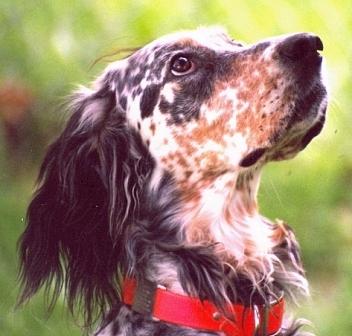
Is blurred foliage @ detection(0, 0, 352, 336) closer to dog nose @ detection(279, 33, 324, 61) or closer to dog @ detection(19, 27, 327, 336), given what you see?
dog @ detection(19, 27, 327, 336)

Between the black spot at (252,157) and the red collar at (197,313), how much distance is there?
0.29m

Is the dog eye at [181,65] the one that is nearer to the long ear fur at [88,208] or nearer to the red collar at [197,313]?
the long ear fur at [88,208]

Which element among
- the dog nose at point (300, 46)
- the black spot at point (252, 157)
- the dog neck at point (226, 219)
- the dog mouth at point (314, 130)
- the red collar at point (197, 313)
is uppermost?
the dog nose at point (300, 46)

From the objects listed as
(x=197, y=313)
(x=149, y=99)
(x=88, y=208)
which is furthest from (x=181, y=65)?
(x=197, y=313)

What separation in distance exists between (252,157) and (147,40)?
0.62 m

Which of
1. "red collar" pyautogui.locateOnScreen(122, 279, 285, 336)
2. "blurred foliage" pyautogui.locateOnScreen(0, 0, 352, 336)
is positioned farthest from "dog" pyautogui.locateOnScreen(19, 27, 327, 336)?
"blurred foliage" pyautogui.locateOnScreen(0, 0, 352, 336)

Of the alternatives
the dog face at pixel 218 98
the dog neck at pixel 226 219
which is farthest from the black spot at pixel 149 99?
the dog neck at pixel 226 219

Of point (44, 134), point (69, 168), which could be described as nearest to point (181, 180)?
point (69, 168)

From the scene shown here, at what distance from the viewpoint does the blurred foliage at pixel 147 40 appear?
2.75 meters

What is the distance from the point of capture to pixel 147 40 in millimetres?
2682

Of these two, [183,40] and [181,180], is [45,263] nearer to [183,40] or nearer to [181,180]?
[181,180]

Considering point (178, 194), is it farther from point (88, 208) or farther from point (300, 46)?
point (300, 46)

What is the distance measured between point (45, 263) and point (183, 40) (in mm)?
572

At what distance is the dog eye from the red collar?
45 centimetres
